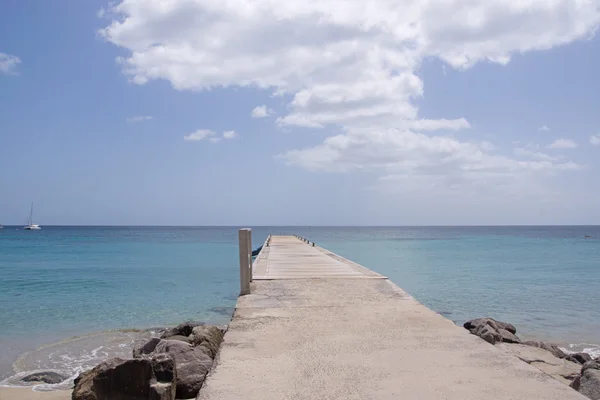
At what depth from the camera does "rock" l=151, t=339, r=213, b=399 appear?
555 cm

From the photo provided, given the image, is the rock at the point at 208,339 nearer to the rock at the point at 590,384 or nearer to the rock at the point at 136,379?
the rock at the point at 136,379

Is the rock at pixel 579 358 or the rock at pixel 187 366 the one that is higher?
the rock at pixel 187 366

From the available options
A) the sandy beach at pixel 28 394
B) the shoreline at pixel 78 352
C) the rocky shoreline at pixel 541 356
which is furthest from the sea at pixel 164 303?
the rocky shoreline at pixel 541 356

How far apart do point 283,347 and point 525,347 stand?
226 inches

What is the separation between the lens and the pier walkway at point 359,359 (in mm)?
3857

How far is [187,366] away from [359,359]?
2252mm

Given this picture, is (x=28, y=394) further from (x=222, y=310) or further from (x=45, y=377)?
(x=222, y=310)

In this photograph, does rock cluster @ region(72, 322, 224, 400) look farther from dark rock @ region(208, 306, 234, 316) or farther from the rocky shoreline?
dark rock @ region(208, 306, 234, 316)

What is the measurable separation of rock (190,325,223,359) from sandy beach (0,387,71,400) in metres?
1.87

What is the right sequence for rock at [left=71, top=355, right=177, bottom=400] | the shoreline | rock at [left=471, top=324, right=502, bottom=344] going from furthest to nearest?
rock at [left=471, top=324, right=502, bottom=344]
the shoreline
rock at [left=71, top=355, right=177, bottom=400]

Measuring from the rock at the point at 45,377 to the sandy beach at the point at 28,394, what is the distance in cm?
49

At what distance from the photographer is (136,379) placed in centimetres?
489

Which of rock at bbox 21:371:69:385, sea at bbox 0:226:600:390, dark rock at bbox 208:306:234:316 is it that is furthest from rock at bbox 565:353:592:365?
dark rock at bbox 208:306:234:316

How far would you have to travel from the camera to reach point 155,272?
2744 cm
